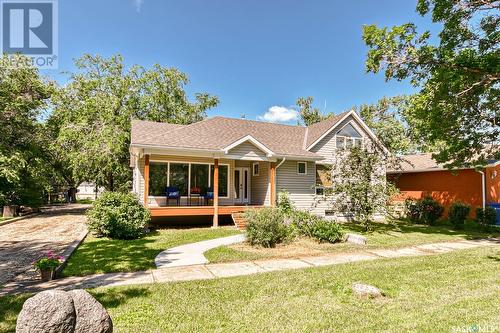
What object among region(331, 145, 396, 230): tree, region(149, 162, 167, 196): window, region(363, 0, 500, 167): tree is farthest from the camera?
region(149, 162, 167, 196): window

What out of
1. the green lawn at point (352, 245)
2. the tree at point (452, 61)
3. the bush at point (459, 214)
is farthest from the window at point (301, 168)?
the bush at point (459, 214)

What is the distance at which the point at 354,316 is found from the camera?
466cm

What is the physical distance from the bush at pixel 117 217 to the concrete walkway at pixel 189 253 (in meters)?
2.87

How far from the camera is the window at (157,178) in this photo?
15.4 m

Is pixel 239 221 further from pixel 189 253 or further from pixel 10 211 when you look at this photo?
pixel 10 211

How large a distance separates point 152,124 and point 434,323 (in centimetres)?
1677

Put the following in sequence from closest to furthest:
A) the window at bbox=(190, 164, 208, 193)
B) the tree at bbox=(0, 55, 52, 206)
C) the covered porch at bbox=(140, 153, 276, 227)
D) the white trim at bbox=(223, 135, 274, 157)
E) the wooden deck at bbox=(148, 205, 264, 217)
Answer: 1. the wooden deck at bbox=(148, 205, 264, 217)
2. the covered porch at bbox=(140, 153, 276, 227)
3. the white trim at bbox=(223, 135, 274, 157)
4. the window at bbox=(190, 164, 208, 193)
5. the tree at bbox=(0, 55, 52, 206)

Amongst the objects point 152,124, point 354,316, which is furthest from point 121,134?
point 354,316

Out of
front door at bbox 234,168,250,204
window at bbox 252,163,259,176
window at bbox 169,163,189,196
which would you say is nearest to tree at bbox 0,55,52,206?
window at bbox 169,163,189,196

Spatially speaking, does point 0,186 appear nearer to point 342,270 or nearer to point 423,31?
point 342,270

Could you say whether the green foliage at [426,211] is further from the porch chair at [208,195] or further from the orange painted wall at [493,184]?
the porch chair at [208,195]

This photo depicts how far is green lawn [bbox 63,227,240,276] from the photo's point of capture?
7.38m

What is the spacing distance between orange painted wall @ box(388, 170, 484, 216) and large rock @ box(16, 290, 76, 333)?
1735 centimetres

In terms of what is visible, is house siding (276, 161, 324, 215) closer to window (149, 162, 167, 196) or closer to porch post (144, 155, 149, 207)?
window (149, 162, 167, 196)
